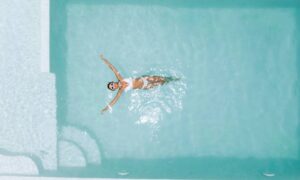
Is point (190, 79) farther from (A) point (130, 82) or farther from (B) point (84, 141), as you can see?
(B) point (84, 141)

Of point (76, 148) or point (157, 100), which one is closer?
point (76, 148)

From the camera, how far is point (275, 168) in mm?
4980

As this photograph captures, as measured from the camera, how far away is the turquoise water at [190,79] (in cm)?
498

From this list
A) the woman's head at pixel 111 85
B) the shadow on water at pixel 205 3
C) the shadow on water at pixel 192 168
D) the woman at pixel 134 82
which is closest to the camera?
the woman's head at pixel 111 85

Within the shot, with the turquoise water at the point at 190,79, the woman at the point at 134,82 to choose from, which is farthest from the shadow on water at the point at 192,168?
the woman at the point at 134,82

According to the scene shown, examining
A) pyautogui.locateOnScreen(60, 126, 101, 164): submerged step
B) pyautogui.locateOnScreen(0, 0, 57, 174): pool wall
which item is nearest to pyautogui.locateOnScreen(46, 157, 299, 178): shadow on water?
pyautogui.locateOnScreen(60, 126, 101, 164): submerged step

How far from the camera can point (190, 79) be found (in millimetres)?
5035

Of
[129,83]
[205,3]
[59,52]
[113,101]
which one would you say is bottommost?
[113,101]

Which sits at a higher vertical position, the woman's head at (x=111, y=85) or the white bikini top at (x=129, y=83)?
the white bikini top at (x=129, y=83)

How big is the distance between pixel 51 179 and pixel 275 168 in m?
3.04

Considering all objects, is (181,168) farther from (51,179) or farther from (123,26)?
(123,26)

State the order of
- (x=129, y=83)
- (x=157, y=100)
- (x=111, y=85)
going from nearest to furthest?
(x=111, y=85), (x=129, y=83), (x=157, y=100)

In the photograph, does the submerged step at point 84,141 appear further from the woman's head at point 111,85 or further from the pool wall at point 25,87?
the woman's head at point 111,85

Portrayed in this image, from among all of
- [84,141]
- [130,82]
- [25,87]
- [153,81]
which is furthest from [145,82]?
[25,87]
